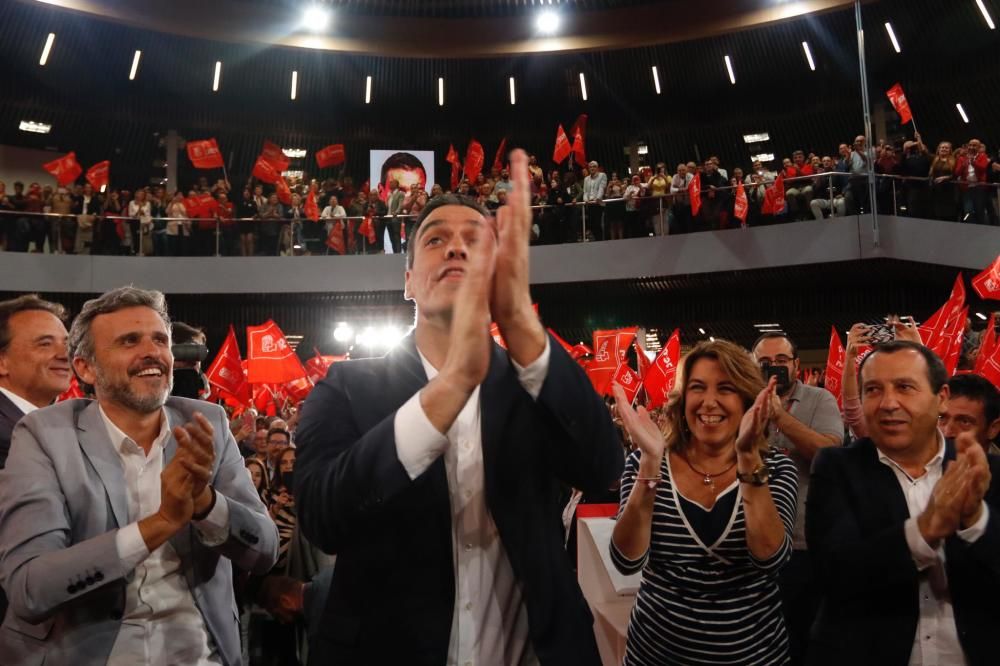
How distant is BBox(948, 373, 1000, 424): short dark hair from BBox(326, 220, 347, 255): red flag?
1082 centimetres

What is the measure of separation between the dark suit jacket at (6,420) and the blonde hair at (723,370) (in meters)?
1.92

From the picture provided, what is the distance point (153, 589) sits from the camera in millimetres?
1989

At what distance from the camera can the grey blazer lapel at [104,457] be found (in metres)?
1.99

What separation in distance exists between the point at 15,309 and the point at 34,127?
16.5 metres

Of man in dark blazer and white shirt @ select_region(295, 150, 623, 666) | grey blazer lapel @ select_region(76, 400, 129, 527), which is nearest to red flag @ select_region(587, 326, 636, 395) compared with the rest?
grey blazer lapel @ select_region(76, 400, 129, 527)

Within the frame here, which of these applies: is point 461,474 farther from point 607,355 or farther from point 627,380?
point 607,355

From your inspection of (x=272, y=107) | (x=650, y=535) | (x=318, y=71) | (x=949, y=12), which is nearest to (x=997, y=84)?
(x=949, y=12)

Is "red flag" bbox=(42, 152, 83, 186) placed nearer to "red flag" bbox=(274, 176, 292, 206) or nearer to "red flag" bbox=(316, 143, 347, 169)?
"red flag" bbox=(274, 176, 292, 206)

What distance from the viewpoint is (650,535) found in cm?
236

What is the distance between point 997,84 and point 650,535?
16.7m

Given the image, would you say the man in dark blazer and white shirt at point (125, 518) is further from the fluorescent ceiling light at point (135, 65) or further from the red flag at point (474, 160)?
the fluorescent ceiling light at point (135, 65)

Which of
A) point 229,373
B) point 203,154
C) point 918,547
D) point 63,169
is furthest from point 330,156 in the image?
point 918,547

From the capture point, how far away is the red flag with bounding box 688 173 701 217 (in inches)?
477

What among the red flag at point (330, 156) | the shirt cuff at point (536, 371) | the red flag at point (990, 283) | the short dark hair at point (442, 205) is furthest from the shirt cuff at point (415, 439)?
the red flag at point (330, 156)
